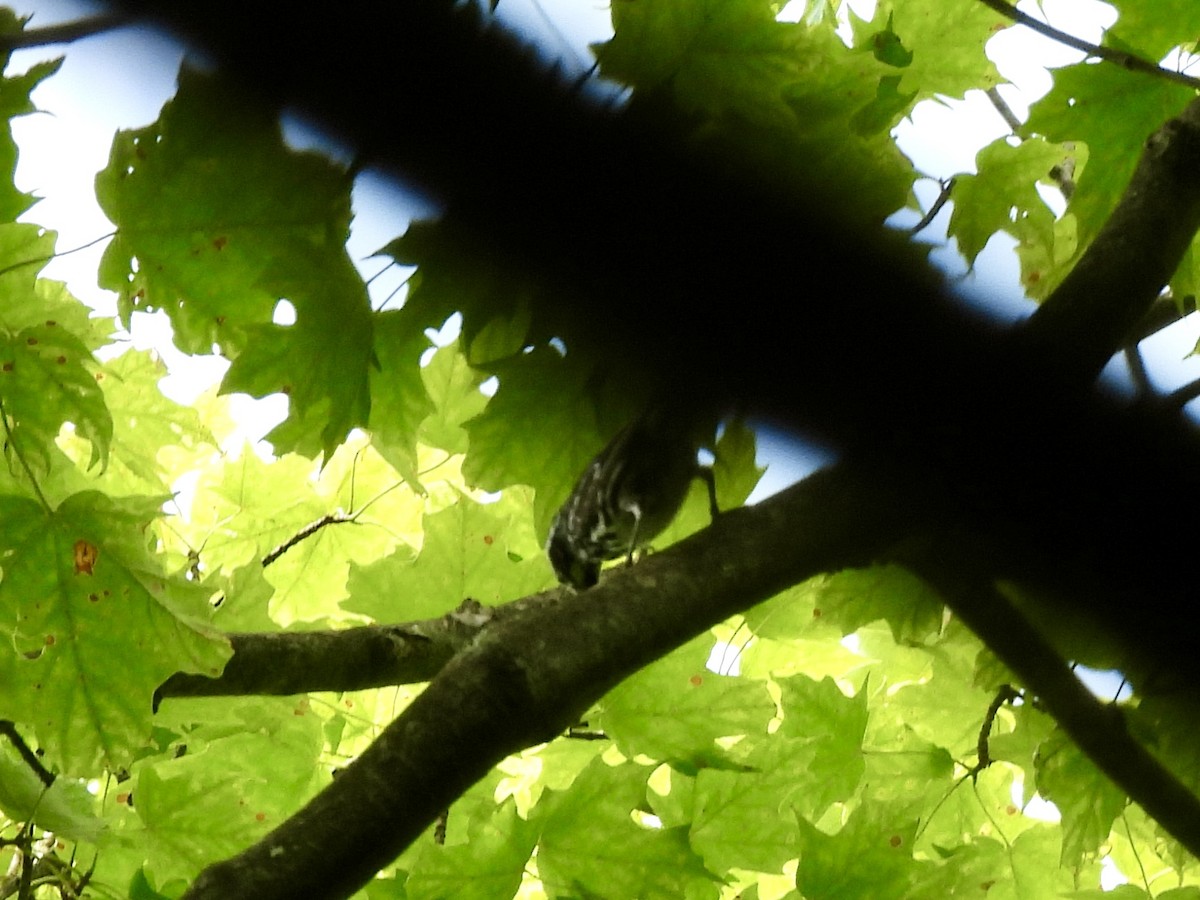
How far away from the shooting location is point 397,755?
0.59 meters

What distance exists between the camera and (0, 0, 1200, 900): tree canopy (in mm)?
685

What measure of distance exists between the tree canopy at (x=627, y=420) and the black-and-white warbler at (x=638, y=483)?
0.11 ft

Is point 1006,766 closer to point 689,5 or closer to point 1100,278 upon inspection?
point 1100,278

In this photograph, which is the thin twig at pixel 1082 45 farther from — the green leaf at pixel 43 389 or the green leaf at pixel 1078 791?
the green leaf at pixel 43 389

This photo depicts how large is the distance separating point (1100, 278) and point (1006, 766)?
3.50ft

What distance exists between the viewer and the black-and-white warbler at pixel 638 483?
3.00ft

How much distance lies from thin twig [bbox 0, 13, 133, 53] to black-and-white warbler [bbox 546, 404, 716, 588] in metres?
0.48

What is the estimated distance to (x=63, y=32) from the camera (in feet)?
2.24

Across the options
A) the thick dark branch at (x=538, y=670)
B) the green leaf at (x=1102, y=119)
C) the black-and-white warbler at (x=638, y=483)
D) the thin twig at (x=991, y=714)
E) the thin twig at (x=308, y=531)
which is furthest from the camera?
the thin twig at (x=308, y=531)

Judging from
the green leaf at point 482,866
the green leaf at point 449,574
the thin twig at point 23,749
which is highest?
the green leaf at point 449,574

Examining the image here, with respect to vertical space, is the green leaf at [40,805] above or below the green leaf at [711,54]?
below

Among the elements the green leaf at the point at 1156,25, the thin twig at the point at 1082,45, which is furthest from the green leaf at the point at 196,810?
the green leaf at the point at 1156,25

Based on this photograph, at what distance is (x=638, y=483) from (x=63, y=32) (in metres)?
0.54

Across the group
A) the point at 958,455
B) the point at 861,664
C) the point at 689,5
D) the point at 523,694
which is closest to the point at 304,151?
the point at 689,5
